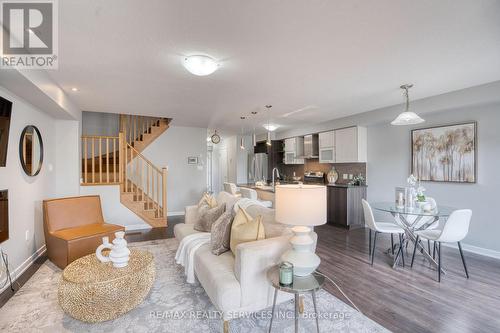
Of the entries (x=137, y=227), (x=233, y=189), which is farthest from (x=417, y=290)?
(x=137, y=227)

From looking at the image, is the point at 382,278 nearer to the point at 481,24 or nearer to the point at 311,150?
the point at 481,24

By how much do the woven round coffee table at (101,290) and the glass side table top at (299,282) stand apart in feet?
3.85

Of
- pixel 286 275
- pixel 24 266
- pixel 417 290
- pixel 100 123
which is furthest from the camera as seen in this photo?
pixel 100 123

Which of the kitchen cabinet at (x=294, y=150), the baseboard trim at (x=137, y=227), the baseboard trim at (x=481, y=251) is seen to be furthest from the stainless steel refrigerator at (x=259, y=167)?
the baseboard trim at (x=481, y=251)

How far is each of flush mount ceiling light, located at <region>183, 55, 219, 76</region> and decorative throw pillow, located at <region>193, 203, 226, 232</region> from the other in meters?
1.61

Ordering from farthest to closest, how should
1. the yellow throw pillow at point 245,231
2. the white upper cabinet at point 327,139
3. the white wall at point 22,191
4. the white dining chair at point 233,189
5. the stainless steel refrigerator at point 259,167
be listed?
the stainless steel refrigerator at point 259,167, the white upper cabinet at point 327,139, the white dining chair at point 233,189, the white wall at point 22,191, the yellow throw pillow at point 245,231

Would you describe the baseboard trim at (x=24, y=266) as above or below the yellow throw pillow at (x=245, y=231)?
below

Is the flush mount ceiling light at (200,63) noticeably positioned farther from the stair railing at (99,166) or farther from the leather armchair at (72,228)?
the stair railing at (99,166)

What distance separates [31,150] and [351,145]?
18.2 ft

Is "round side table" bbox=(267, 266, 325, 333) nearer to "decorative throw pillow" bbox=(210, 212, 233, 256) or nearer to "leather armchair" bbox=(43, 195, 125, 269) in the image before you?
"decorative throw pillow" bbox=(210, 212, 233, 256)

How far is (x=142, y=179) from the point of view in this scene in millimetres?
6141

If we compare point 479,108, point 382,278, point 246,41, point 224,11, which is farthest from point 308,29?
point 479,108

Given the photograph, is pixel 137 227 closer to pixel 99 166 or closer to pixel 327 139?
pixel 99 166

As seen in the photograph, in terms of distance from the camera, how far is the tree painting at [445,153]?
3785 mm
